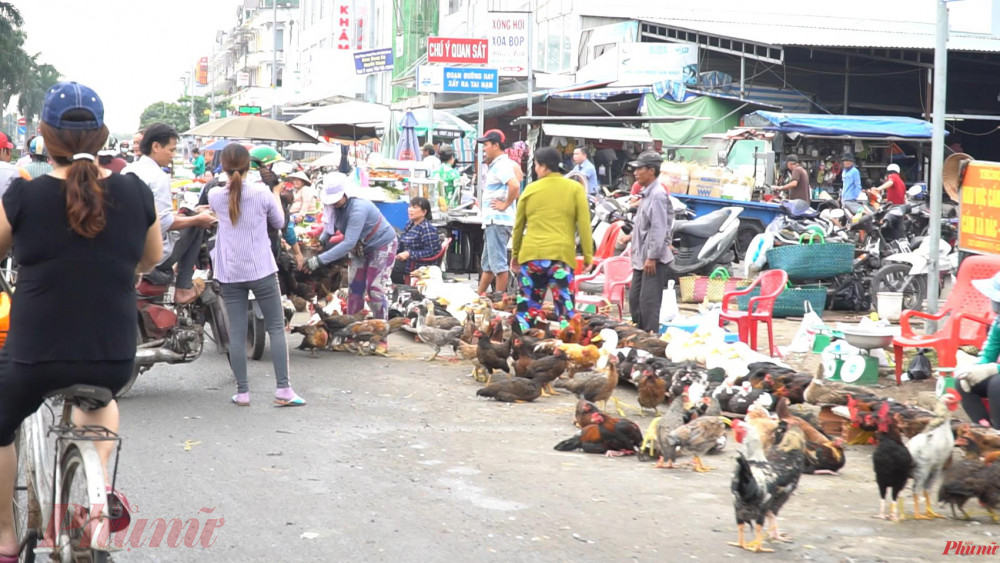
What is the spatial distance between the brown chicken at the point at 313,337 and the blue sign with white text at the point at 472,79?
10.2 m

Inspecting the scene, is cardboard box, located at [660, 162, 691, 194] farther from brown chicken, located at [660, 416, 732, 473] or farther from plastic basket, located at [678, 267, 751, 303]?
brown chicken, located at [660, 416, 732, 473]

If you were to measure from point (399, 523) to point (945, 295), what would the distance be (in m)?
12.6

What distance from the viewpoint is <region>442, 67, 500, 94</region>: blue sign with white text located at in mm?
20484

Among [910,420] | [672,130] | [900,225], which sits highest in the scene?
[672,130]

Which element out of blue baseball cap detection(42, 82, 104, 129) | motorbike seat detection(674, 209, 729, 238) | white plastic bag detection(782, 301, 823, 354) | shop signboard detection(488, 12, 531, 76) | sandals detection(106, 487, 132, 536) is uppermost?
shop signboard detection(488, 12, 531, 76)

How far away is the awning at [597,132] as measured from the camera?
82.8 feet

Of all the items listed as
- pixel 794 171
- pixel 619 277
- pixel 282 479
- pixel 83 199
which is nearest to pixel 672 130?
pixel 794 171

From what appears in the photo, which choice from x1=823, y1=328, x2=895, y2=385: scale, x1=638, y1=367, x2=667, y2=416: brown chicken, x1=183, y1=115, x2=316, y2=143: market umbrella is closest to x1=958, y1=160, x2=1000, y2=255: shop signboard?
x1=823, y1=328, x2=895, y2=385: scale

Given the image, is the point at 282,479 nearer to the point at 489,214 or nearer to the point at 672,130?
the point at 489,214

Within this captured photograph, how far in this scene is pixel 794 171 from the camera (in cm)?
2181

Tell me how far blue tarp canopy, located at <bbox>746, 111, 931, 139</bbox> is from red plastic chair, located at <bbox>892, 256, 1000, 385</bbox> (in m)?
15.9

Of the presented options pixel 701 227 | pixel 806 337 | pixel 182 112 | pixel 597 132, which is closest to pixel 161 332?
pixel 806 337

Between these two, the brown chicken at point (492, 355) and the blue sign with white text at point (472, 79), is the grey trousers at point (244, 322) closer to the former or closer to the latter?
the brown chicken at point (492, 355)

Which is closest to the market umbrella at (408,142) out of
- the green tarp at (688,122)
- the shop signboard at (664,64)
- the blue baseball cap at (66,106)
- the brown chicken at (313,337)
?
the green tarp at (688,122)
